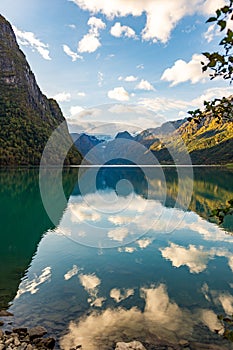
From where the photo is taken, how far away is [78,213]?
176 ft

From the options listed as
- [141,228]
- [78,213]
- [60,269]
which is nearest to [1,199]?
[78,213]

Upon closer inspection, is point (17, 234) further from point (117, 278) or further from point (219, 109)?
point (219, 109)

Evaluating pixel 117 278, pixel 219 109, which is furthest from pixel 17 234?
pixel 219 109

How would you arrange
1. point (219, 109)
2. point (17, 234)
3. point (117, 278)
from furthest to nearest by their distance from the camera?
point (17, 234), point (117, 278), point (219, 109)

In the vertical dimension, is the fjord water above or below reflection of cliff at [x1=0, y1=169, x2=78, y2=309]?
above

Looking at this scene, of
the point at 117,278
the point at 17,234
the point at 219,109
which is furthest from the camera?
the point at 17,234

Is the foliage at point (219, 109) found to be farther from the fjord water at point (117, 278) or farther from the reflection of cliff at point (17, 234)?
the reflection of cliff at point (17, 234)

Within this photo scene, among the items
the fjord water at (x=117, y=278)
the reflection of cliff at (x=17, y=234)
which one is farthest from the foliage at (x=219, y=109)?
the reflection of cliff at (x=17, y=234)

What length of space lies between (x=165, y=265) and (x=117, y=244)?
28.5ft

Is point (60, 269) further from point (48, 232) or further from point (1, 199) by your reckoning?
point (1, 199)

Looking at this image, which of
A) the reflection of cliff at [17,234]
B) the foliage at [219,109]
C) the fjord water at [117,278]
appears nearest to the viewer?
the foliage at [219,109]

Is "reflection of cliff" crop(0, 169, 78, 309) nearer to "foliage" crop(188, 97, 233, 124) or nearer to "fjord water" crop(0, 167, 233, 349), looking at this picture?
"fjord water" crop(0, 167, 233, 349)

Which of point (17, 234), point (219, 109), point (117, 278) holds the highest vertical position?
point (219, 109)

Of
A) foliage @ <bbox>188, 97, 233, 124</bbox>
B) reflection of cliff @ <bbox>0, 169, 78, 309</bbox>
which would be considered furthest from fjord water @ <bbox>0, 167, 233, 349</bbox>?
→ foliage @ <bbox>188, 97, 233, 124</bbox>
